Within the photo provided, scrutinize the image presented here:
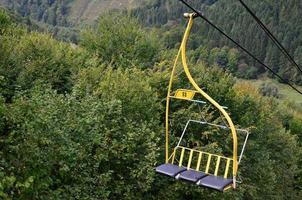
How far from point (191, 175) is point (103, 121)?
1069cm

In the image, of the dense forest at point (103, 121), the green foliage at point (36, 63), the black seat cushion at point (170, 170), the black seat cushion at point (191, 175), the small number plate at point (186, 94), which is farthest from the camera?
Result: the green foliage at point (36, 63)

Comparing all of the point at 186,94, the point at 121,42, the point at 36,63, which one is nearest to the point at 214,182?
the point at 186,94

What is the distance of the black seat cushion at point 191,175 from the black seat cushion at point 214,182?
121 millimetres

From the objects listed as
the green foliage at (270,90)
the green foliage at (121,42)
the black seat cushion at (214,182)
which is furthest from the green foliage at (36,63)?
the green foliage at (270,90)

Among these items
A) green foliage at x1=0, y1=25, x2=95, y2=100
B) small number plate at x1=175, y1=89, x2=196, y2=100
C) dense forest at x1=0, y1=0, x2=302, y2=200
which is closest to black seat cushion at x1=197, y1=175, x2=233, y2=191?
small number plate at x1=175, y1=89, x2=196, y2=100

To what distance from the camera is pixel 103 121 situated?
21.5 meters

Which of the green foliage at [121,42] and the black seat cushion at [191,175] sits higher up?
the black seat cushion at [191,175]

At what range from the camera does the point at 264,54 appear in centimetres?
18912

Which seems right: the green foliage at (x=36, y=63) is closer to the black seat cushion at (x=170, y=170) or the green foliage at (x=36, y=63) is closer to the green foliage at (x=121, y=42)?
the green foliage at (x=121, y=42)

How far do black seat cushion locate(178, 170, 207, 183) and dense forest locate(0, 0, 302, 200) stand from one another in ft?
15.3

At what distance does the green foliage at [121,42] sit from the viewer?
37044mm

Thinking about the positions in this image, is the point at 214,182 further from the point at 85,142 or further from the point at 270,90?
the point at 270,90

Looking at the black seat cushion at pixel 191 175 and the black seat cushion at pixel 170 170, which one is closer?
the black seat cushion at pixel 191 175

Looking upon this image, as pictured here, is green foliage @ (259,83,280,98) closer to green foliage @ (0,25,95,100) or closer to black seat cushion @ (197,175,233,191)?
green foliage @ (0,25,95,100)
